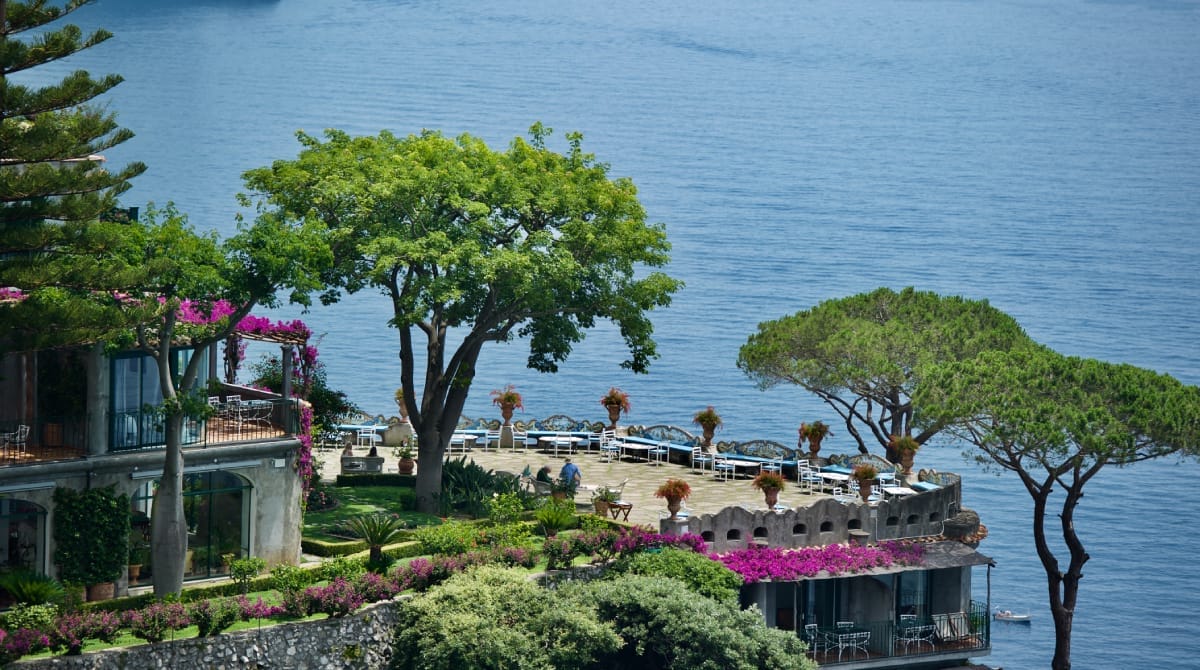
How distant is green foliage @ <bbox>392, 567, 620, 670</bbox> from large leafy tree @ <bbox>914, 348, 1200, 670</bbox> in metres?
13.1

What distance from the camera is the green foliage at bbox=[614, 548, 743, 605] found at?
39.4 meters

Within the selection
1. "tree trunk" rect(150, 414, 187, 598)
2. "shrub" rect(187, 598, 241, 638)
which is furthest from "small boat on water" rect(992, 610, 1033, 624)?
"tree trunk" rect(150, 414, 187, 598)

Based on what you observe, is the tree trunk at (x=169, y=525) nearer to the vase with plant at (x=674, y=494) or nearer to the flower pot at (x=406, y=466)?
the vase with plant at (x=674, y=494)

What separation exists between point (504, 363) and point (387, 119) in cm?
5055

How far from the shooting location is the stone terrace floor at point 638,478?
45062 mm

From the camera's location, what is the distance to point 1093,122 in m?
177

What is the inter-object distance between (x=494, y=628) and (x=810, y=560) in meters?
8.63

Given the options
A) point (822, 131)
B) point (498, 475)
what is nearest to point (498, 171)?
point (498, 475)

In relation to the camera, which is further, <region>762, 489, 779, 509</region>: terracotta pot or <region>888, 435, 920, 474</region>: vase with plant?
<region>888, 435, 920, 474</region>: vase with plant

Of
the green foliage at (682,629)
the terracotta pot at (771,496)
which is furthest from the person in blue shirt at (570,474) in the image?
the green foliage at (682,629)

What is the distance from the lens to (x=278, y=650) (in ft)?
116

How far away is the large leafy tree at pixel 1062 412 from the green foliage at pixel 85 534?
2136cm

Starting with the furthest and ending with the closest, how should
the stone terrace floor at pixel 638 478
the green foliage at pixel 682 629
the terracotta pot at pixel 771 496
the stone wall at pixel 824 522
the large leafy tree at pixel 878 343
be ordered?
the large leafy tree at pixel 878 343 → the stone terrace floor at pixel 638 478 → the terracotta pot at pixel 771 496 → the stone wall at pixel 824 522 → the green foliage at pixel 682 629

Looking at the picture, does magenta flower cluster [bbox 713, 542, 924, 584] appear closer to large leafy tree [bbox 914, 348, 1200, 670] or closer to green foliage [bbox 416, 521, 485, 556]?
large leafy tree [bbox 914, 348, 1200, 670]
